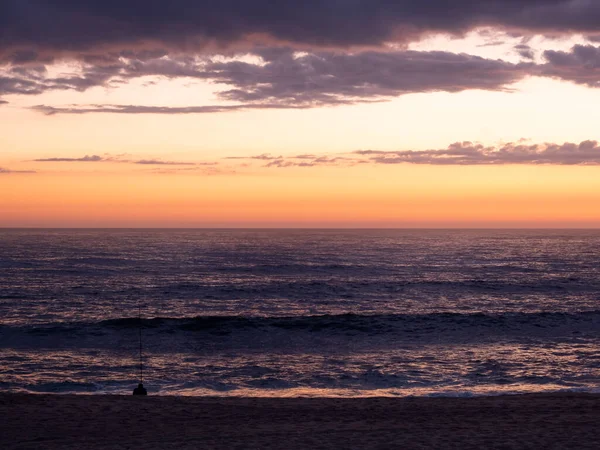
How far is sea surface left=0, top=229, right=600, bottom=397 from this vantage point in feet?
63.2

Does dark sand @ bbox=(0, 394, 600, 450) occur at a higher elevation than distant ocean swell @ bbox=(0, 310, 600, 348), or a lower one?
higher

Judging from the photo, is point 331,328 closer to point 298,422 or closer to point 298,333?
point 298,333

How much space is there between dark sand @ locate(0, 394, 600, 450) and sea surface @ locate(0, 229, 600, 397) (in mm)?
2290

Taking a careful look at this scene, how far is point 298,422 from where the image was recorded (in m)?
13.7

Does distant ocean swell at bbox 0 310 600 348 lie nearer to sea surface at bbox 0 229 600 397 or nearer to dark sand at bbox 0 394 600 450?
sea surface at bbox 0 229 600 397

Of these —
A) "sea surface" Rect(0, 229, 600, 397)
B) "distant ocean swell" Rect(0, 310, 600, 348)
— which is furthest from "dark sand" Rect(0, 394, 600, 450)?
"distant ocean swell" Rect(0, 310, 600, 348)

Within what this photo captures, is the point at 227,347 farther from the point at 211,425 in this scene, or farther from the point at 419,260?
the point at 419,260

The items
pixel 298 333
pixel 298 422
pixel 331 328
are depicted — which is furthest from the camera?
pixel 331 328

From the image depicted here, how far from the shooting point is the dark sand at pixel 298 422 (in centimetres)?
1195

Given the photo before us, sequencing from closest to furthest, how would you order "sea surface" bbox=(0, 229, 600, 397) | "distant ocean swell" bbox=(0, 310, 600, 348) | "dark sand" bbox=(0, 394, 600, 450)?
1. "dark sand" bbox=(0, 394, 600, 450)
2. "sea surface" bbox=(0, 229, 600, 397)
3. "distant ocean swell" bbox=(0, 310, 600, 348)

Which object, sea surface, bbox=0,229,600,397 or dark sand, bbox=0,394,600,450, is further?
sea surface, bbox=0,229,600,397

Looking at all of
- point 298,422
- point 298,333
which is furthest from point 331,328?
point 298,422

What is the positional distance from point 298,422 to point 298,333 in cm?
1433

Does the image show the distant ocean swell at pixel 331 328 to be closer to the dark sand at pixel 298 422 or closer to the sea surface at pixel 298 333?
the sea surface at pixel 298 333
